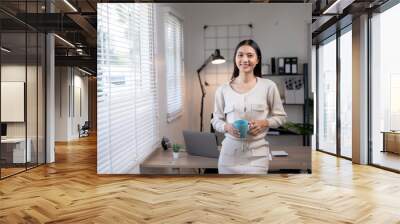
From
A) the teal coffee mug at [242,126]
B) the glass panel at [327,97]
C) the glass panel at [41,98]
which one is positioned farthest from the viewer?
the glass panel at [327,97]

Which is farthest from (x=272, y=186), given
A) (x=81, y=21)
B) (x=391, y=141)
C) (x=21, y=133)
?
(x=81, y=21)

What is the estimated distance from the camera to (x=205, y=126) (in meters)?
5.12

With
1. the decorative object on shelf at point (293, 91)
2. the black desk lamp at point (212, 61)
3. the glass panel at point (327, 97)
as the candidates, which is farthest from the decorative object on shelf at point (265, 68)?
the glass panel at point (327, 97)

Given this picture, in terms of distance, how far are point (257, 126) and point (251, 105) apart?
284mm

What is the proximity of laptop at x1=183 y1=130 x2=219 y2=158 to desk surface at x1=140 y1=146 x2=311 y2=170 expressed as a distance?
2.7 inches

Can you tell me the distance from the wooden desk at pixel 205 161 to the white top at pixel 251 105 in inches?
16.8

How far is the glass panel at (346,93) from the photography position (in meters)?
7.24

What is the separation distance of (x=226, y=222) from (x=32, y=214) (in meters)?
1.75

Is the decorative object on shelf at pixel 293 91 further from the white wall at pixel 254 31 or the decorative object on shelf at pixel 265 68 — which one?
the decorative object on shelf at pixel 265 68

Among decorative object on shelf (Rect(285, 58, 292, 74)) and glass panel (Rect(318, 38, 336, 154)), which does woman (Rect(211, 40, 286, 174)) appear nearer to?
decorative object on shelf (Rect(285, 58, 292, 74))

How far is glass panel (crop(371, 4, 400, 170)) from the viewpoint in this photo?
5980 mm

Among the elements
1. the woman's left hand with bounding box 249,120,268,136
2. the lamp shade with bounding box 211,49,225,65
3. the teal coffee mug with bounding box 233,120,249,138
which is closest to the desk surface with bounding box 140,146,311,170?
the woman's left hand with bounding box 249,120,268,136

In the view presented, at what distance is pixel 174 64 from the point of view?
201 inches

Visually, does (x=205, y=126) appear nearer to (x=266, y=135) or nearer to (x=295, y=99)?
(x=266, y=135)
